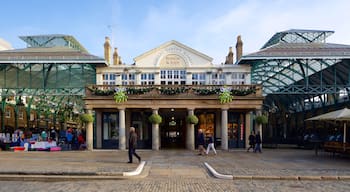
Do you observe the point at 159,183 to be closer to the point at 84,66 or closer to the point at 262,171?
the point at 262,171

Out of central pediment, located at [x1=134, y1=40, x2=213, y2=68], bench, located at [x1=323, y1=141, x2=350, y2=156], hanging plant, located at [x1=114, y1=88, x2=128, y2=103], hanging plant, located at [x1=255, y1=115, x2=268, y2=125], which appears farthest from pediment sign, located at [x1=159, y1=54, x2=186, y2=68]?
bench, located at [x1=323, y1=141, x2=350, y2=156]

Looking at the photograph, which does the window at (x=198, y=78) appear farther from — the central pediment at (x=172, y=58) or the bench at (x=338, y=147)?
the bench at (x=338, y=147)

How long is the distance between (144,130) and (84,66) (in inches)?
321

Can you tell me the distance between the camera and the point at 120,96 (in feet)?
83.6

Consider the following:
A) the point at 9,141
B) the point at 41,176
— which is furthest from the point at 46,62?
the point at 41,176

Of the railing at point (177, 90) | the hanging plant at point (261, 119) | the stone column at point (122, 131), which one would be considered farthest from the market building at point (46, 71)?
the hanging plant at point (261, 119)

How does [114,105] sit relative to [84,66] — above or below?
below

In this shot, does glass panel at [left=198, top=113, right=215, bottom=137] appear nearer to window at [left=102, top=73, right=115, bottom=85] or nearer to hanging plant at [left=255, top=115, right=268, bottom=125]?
hanging plant at [left=255, top=115, right=268, bottom=125]

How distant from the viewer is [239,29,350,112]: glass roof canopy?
2852cm

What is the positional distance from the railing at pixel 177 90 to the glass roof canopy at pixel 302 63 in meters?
3.82

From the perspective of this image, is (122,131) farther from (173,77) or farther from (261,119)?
(261,119)

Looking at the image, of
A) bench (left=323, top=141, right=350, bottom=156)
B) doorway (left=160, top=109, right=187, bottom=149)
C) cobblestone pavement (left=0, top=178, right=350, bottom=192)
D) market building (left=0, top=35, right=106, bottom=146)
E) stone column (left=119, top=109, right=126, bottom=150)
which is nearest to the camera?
cobblestone pavement (left=0, top=178, right=350, bottom=192)

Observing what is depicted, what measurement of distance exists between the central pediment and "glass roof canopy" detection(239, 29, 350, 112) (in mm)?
3775

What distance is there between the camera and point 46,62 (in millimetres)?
28969
